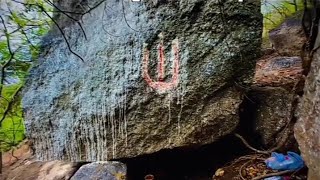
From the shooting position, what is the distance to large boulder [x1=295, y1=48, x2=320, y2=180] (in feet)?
8.13

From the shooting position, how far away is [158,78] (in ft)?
11.2

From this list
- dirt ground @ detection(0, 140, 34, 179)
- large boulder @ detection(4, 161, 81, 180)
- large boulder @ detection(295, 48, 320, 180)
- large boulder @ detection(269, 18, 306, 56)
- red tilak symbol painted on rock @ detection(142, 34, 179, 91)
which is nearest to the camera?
large boulder @ detection(295, 48, 320, 180)

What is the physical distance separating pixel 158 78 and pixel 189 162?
45.4 inches

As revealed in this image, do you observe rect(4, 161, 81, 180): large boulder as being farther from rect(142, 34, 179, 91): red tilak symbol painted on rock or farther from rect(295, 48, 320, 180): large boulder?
rect(295, 48, 320, 180): large boulder

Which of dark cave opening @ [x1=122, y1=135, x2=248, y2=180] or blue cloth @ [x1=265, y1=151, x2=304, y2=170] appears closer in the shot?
blue cloth @ [x1=265, y1=151, x2=304, y2=170]

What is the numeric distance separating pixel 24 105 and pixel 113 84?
1.05 m

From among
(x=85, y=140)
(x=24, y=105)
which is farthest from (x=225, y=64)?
(x=24, y=105)

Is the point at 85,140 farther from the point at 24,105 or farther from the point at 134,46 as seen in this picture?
the point at 134,46

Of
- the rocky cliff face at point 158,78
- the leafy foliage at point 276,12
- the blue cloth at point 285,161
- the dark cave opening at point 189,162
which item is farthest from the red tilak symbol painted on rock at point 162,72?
the leafy foliage at point 276,12

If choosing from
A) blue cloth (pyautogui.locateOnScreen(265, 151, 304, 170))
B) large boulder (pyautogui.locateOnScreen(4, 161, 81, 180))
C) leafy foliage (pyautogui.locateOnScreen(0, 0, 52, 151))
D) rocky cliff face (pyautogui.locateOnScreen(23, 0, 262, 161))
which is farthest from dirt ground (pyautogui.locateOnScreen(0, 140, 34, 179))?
blue cloth (pyautogui.locateOnScreen(265, 151, 304, 170))

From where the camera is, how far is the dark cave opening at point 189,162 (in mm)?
3826

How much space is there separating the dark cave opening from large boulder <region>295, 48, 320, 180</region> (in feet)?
3.84

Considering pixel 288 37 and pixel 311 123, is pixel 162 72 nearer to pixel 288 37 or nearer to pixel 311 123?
pixel 311 123

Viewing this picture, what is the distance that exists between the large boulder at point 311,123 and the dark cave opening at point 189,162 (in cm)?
117
